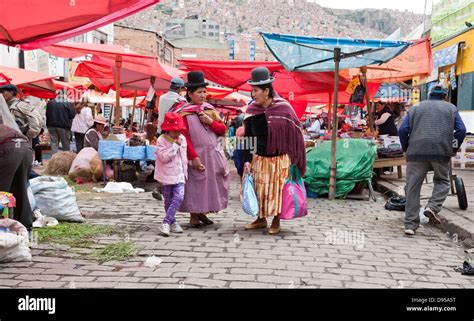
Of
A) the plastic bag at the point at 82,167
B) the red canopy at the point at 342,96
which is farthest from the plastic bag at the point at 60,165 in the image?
the red canopy at the point at 342,96

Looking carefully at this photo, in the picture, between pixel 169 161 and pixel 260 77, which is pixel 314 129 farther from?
pixel 169 161

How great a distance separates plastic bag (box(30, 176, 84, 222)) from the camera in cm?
668

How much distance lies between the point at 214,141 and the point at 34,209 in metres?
2.32

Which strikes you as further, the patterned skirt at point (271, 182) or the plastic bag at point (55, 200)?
the plastic bag at point (55, 200)

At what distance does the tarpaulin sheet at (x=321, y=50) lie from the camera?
911 centimetres

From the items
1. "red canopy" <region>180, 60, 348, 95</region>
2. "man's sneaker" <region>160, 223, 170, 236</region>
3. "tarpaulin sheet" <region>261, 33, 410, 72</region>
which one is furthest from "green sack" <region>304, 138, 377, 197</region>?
"man's sneaker" <region>160, 223, 170, 236</region>

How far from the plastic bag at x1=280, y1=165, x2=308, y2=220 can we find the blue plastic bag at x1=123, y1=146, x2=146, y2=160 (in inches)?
186

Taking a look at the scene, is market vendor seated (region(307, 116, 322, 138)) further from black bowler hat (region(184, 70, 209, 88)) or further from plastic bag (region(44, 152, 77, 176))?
black bowler hat (region(184, 70, 209, 88))

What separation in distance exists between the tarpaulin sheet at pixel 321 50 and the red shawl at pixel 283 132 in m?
3.36

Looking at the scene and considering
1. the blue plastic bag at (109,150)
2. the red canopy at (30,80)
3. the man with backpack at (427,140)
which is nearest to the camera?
the man with backpack at (427,140)

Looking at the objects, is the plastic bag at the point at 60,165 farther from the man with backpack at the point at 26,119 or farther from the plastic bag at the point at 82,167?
the man with backpack at the point at 26,119

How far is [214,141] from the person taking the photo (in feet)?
21.8

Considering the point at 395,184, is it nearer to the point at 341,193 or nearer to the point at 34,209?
the point at 341,193
